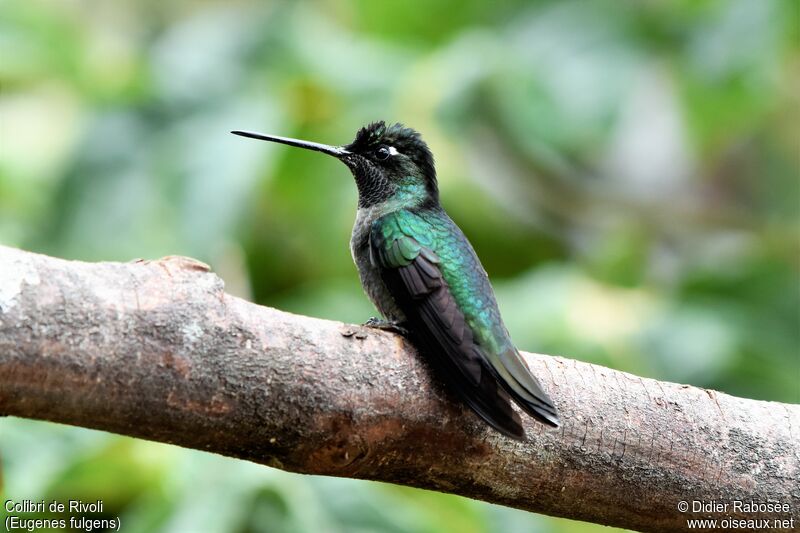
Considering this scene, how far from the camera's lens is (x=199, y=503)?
15.5 ft

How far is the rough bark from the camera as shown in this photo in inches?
99.4

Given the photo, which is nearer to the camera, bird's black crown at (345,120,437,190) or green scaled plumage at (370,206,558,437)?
green scaled plumage at (370,206,558,437)

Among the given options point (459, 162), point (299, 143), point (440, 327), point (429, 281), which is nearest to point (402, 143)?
point (299, 143)

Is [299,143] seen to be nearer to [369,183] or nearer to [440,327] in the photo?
[369,183]

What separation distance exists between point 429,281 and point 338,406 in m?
0.92

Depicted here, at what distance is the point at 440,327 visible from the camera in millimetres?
3406

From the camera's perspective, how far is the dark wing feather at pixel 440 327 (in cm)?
307

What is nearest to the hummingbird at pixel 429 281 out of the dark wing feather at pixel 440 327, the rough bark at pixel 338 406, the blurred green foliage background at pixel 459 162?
the dark wing feather at pixel 440 327

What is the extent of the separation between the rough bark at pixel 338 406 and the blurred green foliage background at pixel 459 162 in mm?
2045

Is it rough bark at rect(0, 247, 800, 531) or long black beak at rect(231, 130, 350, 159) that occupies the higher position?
Answer: long black beak at rect(231, 130, 350, 159)

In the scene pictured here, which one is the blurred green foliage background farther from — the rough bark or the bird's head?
the rough bark

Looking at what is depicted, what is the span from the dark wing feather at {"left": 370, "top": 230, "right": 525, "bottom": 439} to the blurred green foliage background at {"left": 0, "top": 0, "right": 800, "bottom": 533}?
5.91 ft

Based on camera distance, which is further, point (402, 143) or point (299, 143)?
point (402, 143)

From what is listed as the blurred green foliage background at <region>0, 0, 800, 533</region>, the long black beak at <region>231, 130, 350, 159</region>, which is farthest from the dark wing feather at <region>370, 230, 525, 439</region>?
the blurred green foliage background at <region>0, 0, 800, 533</region>
